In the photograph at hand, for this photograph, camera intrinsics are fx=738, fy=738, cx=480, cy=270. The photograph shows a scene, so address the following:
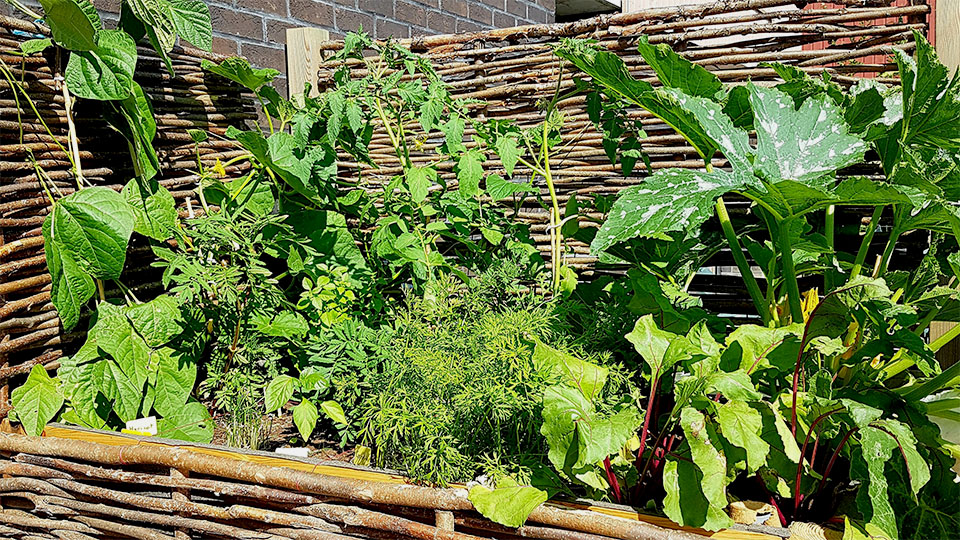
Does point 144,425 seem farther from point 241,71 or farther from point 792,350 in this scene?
point 792,350

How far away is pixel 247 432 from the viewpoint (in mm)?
1694

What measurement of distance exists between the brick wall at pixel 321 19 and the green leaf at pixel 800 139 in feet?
Answer: 5.72

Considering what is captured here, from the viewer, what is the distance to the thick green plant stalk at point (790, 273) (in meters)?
1.24

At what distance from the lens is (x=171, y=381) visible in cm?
171

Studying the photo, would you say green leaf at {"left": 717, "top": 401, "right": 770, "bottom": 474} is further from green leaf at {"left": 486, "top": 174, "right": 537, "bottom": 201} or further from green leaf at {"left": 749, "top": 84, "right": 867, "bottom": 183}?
green leaf at {"left": 486, "top": 174, "right": 537, "bottom": 201}

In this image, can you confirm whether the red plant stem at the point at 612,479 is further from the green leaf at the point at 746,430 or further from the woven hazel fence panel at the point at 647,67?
the woven hazel fence panel at the point at 647,67

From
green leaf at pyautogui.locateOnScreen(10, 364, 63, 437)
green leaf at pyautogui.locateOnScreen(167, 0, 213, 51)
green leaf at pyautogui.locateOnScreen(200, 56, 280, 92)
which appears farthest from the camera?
green leaf at pyautogui.locateOnScreen(200, 56, 280, 92)

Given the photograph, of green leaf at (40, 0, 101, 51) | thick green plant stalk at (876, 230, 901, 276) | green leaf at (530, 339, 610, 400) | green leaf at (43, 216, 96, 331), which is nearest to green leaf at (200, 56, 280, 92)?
green leaf at (40, 0, 101, 51)

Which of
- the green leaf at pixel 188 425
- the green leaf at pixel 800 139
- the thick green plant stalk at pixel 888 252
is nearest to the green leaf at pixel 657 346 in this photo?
the green leaf at pixel 800 139

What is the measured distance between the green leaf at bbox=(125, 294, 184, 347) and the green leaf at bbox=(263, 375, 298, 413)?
28cm

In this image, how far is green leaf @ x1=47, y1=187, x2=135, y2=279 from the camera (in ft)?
4.97

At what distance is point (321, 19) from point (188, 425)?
163 cm

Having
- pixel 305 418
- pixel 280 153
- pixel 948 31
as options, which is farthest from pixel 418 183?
pixel 948 31

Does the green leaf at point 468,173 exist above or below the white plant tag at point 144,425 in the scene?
above
